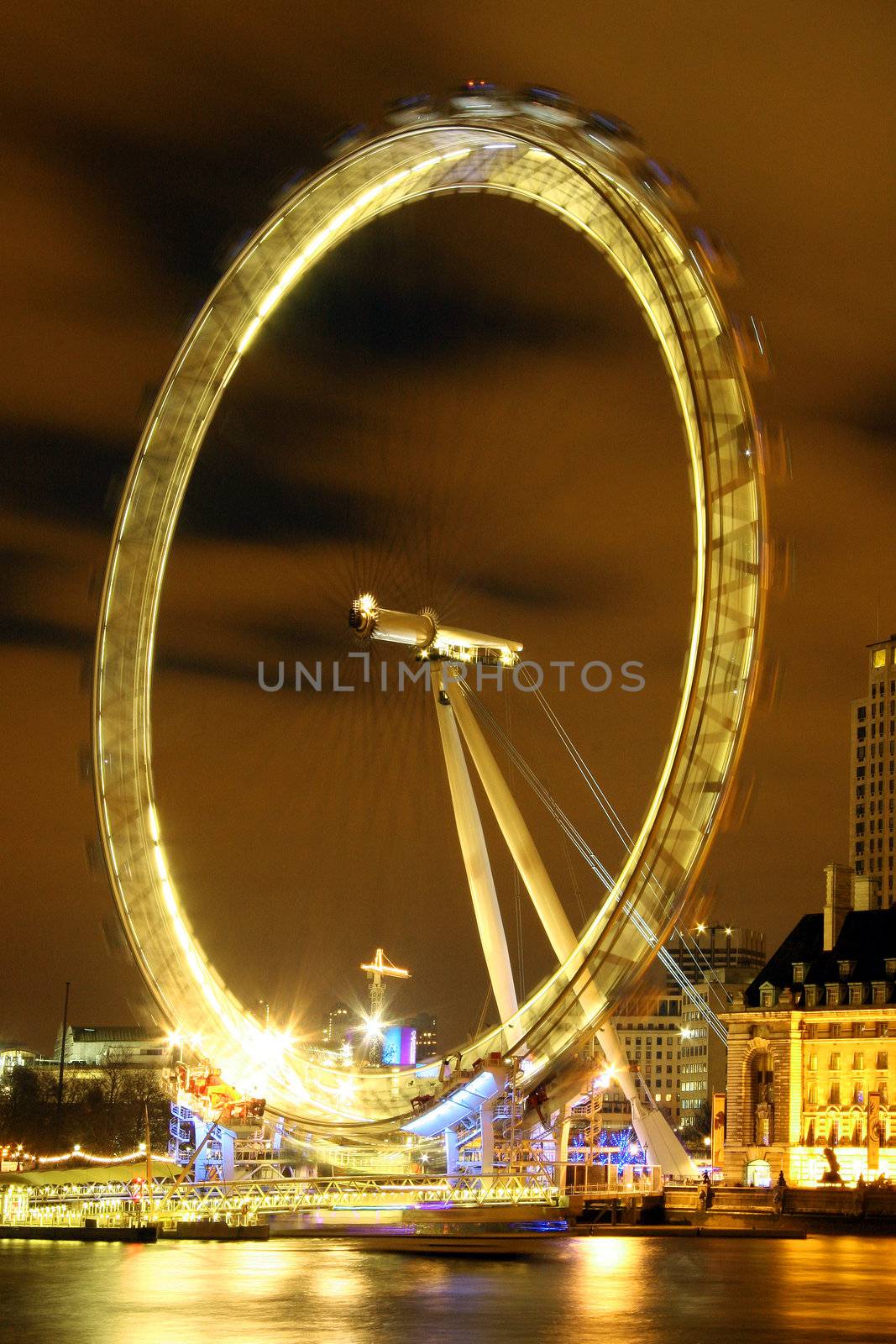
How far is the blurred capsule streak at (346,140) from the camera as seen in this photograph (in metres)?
46.2

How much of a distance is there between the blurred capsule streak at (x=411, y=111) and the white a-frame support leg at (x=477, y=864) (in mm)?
11999

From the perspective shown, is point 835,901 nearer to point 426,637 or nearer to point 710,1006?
point 426,637

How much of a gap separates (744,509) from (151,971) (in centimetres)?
1788

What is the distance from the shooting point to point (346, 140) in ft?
152

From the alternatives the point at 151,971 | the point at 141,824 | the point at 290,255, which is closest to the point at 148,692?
the point at 141,824

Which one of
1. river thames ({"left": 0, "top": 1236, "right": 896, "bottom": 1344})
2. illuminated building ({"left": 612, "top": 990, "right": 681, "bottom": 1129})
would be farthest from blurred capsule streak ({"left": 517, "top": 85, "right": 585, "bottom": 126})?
illuminated building ({"left": 612, "top": 990, "right": 681, "bottom": 1129})

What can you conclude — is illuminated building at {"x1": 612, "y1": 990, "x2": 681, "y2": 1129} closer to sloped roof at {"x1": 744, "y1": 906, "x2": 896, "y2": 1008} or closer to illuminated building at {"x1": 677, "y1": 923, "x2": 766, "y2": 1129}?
illuminated building at {"x1": 677, "y1": 923, "x2": 766, "y2": 1129}

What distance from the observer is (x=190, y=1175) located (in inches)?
2256

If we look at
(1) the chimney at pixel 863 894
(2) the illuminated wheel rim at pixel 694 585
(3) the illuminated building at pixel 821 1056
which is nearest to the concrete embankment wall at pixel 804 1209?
(3) the illuminated building at pixel 821 1056

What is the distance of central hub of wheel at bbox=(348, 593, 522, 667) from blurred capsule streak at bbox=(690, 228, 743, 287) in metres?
9.27

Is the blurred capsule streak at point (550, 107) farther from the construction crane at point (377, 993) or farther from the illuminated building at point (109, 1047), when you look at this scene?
the illuminated building at point (109, 1047)

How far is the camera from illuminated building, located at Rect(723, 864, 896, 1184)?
83.5 metres

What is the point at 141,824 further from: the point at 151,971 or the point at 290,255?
the point at 290,255

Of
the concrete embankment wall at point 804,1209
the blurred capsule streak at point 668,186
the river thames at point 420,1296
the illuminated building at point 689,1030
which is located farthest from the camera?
the illuminated building at point 689,1030
